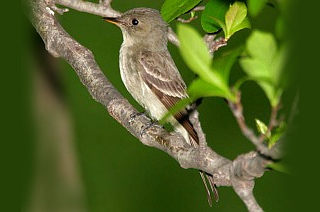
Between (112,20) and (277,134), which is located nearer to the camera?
(277,134)

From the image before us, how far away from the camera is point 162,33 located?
4.86 meters

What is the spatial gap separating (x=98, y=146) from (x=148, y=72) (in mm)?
957

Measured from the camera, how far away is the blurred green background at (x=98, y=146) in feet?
11.1

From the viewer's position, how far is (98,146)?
3.70 m

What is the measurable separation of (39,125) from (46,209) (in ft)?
1.50

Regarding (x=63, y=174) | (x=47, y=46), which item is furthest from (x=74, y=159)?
(x=47, y=46)

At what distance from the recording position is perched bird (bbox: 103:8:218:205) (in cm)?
440

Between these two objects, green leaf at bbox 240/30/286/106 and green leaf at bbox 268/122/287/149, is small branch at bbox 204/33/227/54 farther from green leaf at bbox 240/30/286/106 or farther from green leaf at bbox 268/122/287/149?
green leaf at bbox 240/30/286/106

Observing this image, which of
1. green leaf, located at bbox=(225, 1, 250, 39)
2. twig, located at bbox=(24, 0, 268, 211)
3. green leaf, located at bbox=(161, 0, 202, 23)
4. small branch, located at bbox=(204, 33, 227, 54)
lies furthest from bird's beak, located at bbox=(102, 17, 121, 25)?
green leaf, located at bbox=(225, 1, 250, 39)

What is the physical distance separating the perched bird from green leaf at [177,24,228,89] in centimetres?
256

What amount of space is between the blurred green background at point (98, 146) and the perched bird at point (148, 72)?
0.34 feet

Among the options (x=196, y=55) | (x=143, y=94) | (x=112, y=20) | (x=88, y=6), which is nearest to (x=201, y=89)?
(x=196, y=55)

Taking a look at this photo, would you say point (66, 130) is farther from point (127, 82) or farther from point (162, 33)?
point (162, 33)

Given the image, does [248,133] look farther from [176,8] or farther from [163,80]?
[163,80]
